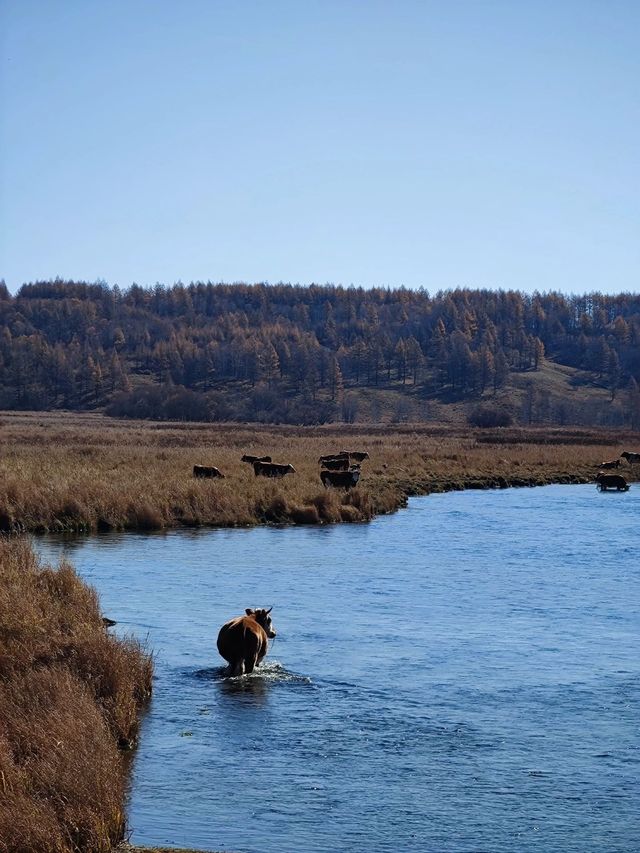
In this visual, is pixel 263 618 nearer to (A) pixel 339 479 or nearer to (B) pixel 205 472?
(B) pixel 205 472

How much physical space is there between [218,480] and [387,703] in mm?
22004

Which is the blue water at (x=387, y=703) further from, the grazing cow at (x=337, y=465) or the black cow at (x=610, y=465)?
the black cow at (x=610, y=465)

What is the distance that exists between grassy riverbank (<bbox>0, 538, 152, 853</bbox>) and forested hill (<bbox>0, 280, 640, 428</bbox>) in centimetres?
9756

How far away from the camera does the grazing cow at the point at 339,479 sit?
35.8 m

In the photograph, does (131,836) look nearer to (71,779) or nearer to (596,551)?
(71,779)

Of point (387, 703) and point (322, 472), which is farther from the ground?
point (322, 472)

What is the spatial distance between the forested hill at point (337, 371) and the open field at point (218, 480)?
179ft

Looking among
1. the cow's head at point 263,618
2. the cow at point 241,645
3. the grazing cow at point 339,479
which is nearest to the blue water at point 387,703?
the cow at point 241,645

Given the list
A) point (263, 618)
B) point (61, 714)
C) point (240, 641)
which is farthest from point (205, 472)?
point (61, 714)

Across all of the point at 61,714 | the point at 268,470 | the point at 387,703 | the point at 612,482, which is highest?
the point at 268,470

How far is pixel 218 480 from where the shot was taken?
33.9 metres

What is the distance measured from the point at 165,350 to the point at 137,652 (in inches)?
6212

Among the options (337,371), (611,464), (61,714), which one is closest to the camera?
(61,714)

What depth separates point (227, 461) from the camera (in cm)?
4272
